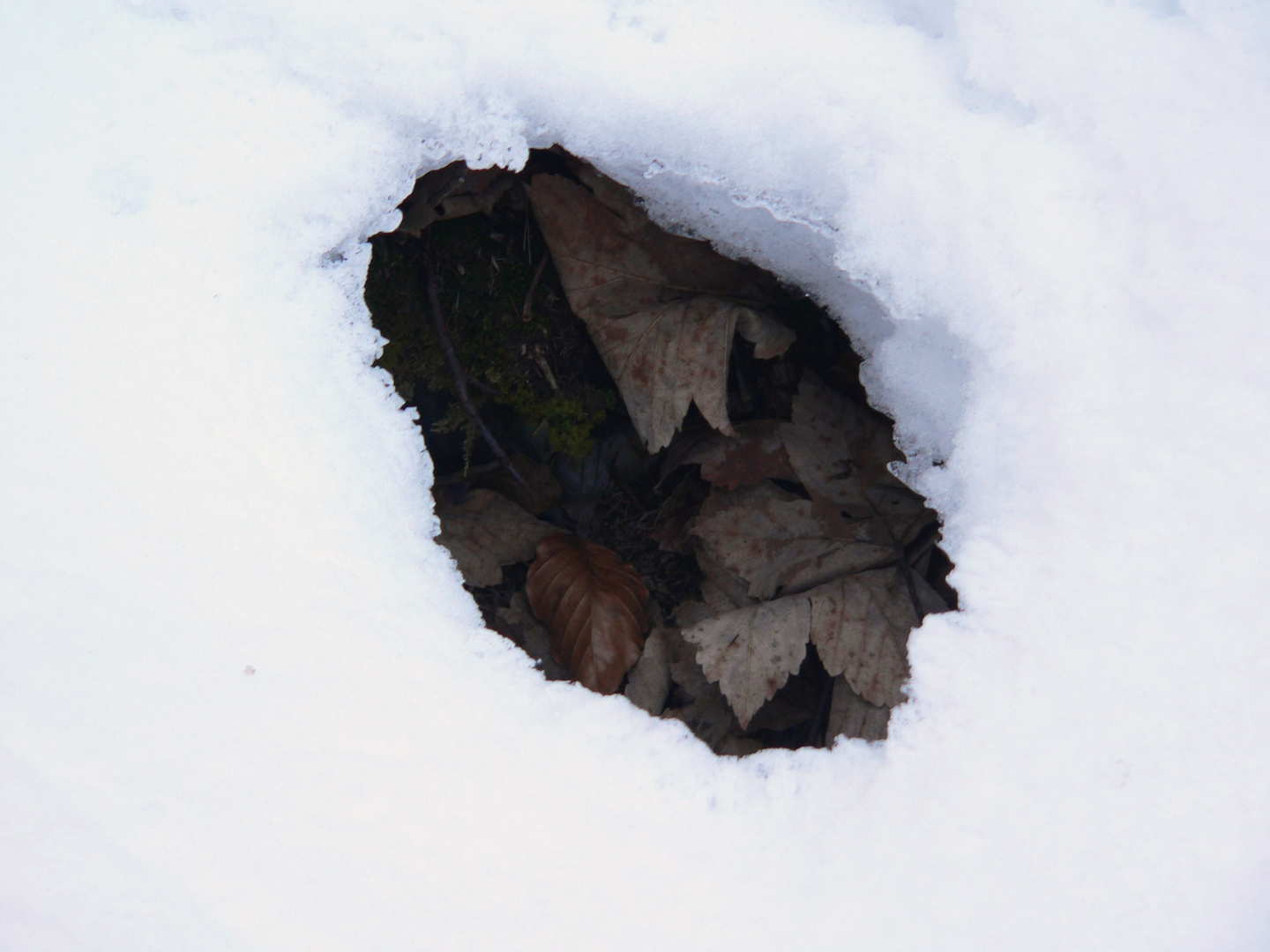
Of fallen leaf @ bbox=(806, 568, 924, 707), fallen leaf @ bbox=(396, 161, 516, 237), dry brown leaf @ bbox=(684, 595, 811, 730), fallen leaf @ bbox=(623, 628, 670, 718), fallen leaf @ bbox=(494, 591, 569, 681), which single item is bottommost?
fallen leaf @ bbox=(494, 591, 569, 681)

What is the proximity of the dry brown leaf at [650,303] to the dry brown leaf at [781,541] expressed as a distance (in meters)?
0.25

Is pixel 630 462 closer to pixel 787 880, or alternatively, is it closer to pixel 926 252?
pixel 926 252

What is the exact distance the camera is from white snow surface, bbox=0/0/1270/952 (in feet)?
3.27

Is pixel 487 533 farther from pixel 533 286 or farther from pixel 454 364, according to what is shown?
pixel 533 286

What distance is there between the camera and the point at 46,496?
40.2 inches

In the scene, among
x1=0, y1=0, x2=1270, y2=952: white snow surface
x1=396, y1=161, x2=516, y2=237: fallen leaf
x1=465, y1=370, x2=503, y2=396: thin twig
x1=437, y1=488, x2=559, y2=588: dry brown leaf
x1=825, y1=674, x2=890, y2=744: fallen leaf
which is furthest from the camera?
x1=437, y1=488, x2=559, y2=588: dry brown leaf

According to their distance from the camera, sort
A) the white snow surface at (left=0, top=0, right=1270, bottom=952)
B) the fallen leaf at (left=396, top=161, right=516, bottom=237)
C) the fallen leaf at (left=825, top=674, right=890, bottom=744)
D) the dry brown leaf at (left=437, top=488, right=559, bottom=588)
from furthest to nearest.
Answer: the dry brown leaf at (left=437, top=488, right=559, bottom=588)
the fallen leaf at (left=825, top=674, right=890, bottom=744)
the fallen leaf at (left=396, top=161, right=516, bottom=237)
the white snow surface at (left=0, top=0, right=1270, bottom=952)

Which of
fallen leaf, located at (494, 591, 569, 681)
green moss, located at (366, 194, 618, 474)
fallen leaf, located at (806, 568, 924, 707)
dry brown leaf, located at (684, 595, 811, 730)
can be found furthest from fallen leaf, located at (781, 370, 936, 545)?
fallen leaf, located at (494, 591, 569, 681)

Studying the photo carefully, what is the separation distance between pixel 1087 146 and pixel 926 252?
25 centimetres

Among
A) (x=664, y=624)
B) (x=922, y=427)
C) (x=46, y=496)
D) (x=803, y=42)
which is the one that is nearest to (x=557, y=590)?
(x=664, y=624)

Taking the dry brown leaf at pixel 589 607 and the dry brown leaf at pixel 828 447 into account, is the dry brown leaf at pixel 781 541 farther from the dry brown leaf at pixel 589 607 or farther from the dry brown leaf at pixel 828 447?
the dry brown leaf at pixel 589 607

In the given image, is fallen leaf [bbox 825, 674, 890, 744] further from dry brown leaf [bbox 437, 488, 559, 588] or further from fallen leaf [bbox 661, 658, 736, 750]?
dry brown leaf [bbox 437, 488, 559, 588]

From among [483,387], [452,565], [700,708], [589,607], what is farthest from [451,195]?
[700,708]

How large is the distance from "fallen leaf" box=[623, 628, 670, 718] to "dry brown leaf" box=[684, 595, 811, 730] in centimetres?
18
